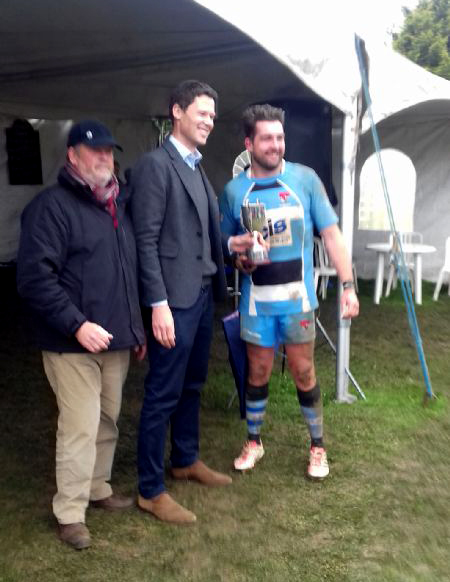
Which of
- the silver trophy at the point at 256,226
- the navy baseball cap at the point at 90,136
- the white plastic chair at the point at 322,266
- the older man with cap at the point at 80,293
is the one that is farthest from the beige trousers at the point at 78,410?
the white plastic chair at the point at 322,266

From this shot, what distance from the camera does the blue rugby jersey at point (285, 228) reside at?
2836 mm

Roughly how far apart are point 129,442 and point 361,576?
162 centimetres

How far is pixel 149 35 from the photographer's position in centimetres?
437

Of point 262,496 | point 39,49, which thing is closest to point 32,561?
point 262,496

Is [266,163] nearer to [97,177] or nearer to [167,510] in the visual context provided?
[97,177]

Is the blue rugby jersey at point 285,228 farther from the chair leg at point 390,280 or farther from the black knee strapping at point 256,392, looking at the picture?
the chair leg at point 390,280

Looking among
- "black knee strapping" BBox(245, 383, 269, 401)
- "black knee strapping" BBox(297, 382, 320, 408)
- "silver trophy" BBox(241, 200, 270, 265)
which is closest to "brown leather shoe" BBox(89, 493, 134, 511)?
"black knee strapping" BBox(245, 383, 269, 401)

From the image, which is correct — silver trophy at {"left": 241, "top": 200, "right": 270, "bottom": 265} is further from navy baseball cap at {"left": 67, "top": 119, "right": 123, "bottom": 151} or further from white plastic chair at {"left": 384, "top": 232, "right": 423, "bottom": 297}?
white plastic chair at {"left": 384, "top": 232, "right": 423, "bottom": 297}

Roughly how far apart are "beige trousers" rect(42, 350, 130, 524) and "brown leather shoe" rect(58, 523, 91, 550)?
0.08ft

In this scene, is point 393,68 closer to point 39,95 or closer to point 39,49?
point 39,49

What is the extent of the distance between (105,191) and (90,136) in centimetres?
21

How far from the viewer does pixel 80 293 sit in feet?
7.77

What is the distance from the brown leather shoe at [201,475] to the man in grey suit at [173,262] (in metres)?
0.30

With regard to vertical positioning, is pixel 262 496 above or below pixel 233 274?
below
